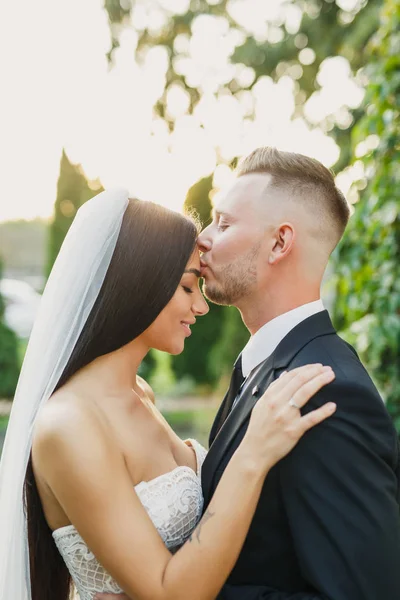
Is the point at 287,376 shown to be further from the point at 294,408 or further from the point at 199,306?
the point at 199,306

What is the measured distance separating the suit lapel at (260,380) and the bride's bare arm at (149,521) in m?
0.16

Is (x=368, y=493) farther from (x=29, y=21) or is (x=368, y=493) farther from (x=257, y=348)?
(x=29, y=21)

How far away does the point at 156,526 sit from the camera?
2.51 metres

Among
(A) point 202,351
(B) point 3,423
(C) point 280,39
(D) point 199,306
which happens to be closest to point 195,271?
(D) point 199,306

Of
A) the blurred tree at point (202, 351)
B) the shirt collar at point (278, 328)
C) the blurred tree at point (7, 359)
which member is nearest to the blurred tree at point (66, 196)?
the blurred tree at point (7, 359)

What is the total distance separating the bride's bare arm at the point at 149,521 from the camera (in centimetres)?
217

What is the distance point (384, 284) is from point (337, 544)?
240 centimetres

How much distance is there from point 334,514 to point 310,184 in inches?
49.6

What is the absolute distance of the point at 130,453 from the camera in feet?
8.18

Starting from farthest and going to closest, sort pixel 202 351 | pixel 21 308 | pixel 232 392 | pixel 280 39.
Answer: pixel 21 308
pixel 202 351
pixel 280 39
pixel 232 392

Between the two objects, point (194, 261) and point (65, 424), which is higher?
point (194, 261)

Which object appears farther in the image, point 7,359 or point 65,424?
point 7,359

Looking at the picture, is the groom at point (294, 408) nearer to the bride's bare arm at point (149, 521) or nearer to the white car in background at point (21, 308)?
the bride's bare arm at point (149, 521)

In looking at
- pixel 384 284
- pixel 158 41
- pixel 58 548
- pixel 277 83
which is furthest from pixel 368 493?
pixel 158 41
